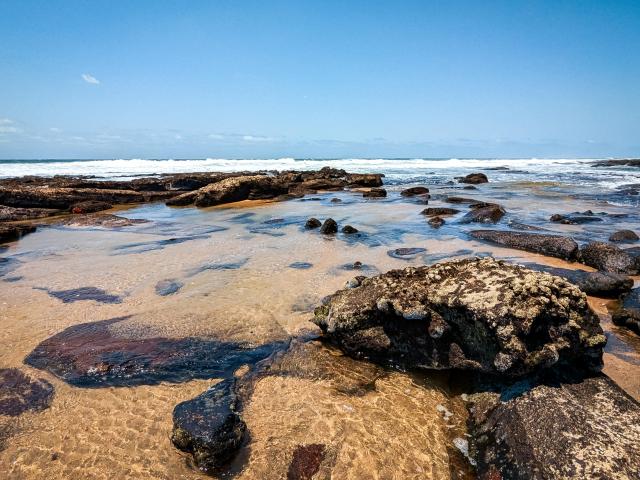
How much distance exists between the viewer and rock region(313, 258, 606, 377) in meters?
3.63

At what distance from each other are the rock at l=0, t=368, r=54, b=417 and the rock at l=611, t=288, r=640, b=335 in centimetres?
706

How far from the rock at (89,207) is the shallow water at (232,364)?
737 cm

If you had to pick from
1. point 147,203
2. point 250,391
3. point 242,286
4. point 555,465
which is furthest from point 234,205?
point 555,465

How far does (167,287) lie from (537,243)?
28.2 feet

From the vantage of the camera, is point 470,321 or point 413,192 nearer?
point 470,321

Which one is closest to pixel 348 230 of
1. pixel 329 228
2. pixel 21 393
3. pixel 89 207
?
pixel 329 228

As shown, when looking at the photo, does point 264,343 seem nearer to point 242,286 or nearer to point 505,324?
point 242,286

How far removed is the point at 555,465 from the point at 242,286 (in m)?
5.39

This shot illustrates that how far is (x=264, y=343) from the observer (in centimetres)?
512

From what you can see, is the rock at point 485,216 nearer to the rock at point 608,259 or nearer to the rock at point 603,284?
the rock at point 608,259

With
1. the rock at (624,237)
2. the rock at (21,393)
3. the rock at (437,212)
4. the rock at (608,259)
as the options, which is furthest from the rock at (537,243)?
the rock at (21,393)

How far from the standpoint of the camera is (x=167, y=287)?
7.23 meters

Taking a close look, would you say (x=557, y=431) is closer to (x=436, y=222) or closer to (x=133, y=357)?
(x=133, y=357)

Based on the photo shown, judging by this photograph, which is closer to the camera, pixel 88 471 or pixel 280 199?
pixel 88 471
